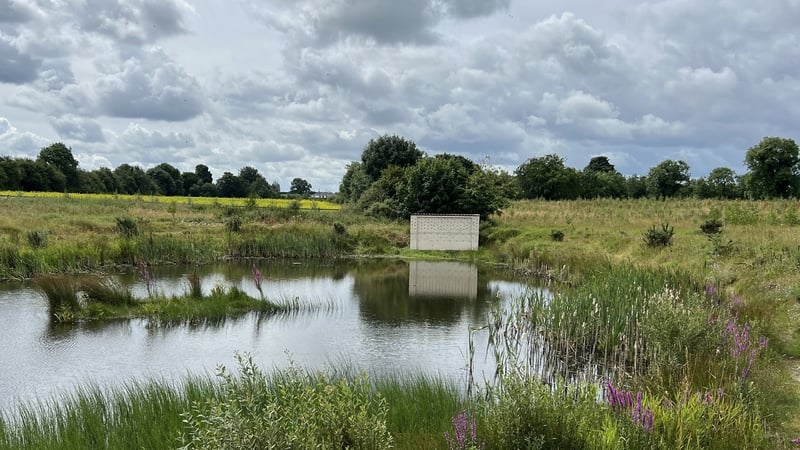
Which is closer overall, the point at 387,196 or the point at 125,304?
the point at 125,304

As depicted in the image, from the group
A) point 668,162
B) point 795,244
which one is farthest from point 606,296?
point 668,162

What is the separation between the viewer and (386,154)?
51531 mm

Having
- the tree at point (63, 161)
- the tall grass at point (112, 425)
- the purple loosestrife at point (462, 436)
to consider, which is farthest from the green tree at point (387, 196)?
the tree at point (63, 161)

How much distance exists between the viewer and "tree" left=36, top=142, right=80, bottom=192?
7568 centimetres

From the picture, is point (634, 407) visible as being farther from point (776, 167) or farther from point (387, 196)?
point (776, 167)

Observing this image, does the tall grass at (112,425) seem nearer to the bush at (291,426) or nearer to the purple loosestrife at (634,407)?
the bush at (291,426)

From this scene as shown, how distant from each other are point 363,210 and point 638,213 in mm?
19281

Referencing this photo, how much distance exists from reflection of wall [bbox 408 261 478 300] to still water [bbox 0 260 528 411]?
8.7 inches

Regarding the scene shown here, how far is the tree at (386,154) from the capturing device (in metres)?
51.3

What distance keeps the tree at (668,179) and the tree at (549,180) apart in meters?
11.9

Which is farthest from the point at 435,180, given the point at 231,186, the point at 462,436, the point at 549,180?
the point at 231,186

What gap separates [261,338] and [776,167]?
67020mm

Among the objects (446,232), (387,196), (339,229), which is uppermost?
(387,196)

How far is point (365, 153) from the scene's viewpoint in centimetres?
5328
